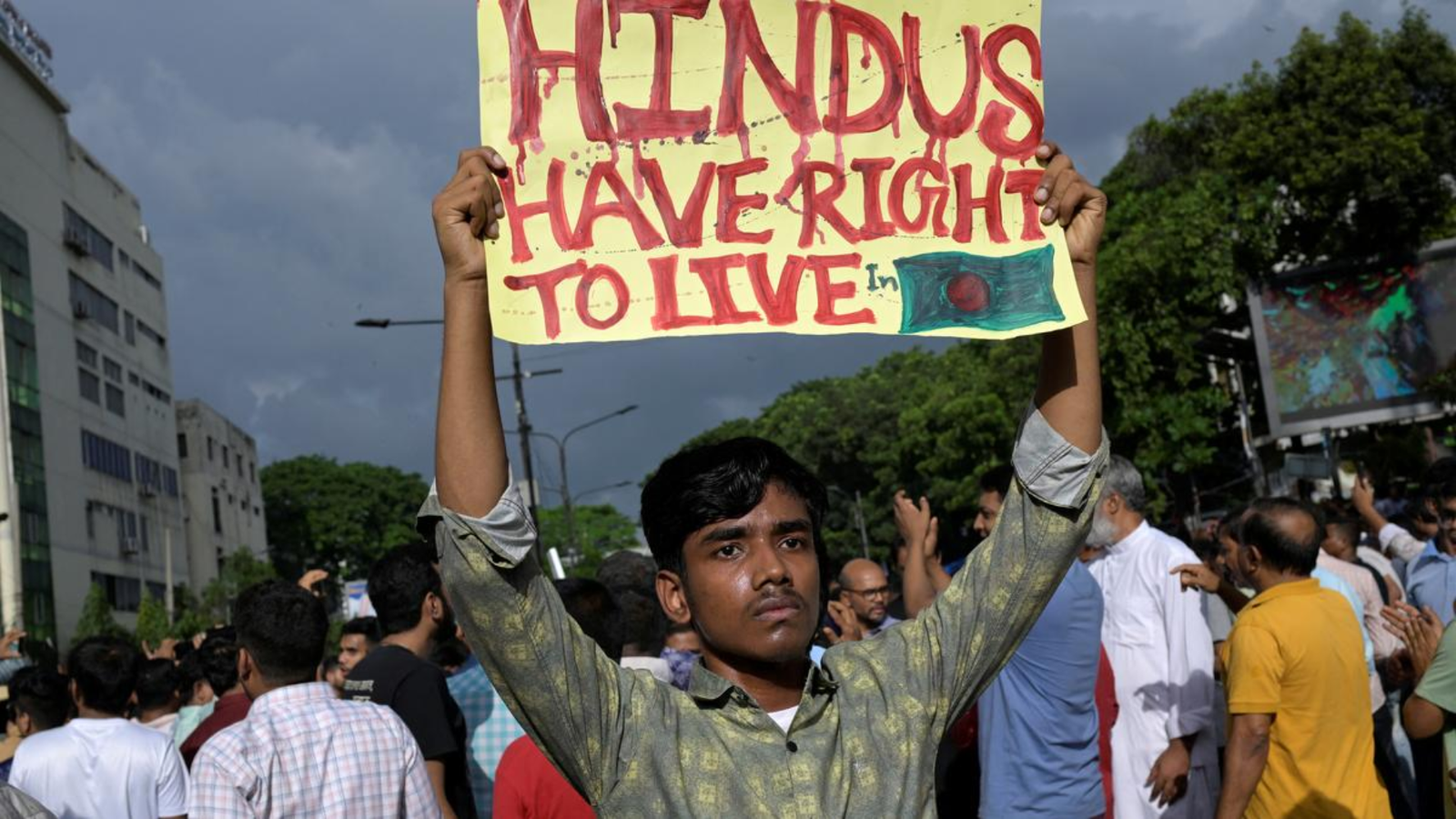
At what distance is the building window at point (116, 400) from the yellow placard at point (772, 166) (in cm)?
5665

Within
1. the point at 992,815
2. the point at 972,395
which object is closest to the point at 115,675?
the point at 992,815

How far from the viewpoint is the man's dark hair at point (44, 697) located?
6.23m

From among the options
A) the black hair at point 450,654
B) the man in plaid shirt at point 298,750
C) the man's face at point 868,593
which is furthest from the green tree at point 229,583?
the man in plaid shirt at point 298,750

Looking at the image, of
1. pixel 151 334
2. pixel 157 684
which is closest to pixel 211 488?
pixel 151 334

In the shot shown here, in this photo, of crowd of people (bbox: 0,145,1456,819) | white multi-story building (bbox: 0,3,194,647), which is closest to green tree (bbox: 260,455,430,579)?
white multi-story building (bbox: 0,3,194,647)

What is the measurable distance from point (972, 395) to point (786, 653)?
41694 mm

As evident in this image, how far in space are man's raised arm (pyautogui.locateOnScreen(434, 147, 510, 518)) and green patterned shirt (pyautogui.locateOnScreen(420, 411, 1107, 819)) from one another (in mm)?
55

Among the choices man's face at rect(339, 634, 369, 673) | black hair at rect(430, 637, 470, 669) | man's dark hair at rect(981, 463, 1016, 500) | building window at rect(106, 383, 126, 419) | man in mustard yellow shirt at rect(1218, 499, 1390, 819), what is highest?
building window at rect(106, 383, 126, 419)

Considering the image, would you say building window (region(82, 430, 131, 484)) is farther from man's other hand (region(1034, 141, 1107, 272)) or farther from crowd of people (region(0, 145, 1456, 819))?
man's other hand (region(1034, 141, 1107, 272))

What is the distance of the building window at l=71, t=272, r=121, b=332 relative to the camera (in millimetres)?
52469

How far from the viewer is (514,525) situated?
2.36 metres

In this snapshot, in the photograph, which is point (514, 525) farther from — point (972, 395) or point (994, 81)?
point (972, 395)

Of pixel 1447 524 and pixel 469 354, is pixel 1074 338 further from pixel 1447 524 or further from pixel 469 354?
pixel 1447 524

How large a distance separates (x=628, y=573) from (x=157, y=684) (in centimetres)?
256
